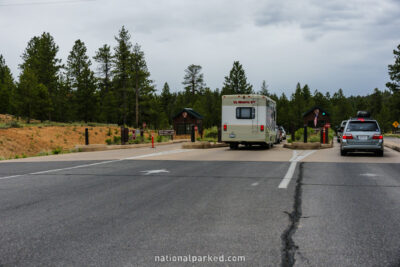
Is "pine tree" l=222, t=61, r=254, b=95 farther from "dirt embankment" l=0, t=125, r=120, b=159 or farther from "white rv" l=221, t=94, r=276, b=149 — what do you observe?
"white rv" l=221, t=94, r=276, b=149

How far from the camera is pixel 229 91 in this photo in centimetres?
9119

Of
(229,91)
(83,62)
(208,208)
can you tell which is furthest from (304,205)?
(229,91)

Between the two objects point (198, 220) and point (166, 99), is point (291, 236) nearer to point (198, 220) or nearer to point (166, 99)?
point (198, 220)

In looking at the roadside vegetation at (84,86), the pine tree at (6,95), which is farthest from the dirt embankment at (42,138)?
the pine tree at (6,95)

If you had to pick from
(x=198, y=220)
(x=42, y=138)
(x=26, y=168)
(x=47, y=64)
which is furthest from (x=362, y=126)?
(x=47, y=64)

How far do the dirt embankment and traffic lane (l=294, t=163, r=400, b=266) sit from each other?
85.9 ft

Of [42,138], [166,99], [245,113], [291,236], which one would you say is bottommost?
[291,236]

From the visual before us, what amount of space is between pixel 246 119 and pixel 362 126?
246 inches

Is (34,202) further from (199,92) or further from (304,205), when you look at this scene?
(199,92)

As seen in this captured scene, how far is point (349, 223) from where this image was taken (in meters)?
5.54

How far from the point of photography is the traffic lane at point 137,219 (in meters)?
4.25

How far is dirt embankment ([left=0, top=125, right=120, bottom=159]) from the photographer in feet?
115

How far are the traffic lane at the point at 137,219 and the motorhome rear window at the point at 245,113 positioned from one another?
42.5ft

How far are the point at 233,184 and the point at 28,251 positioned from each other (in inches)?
219
